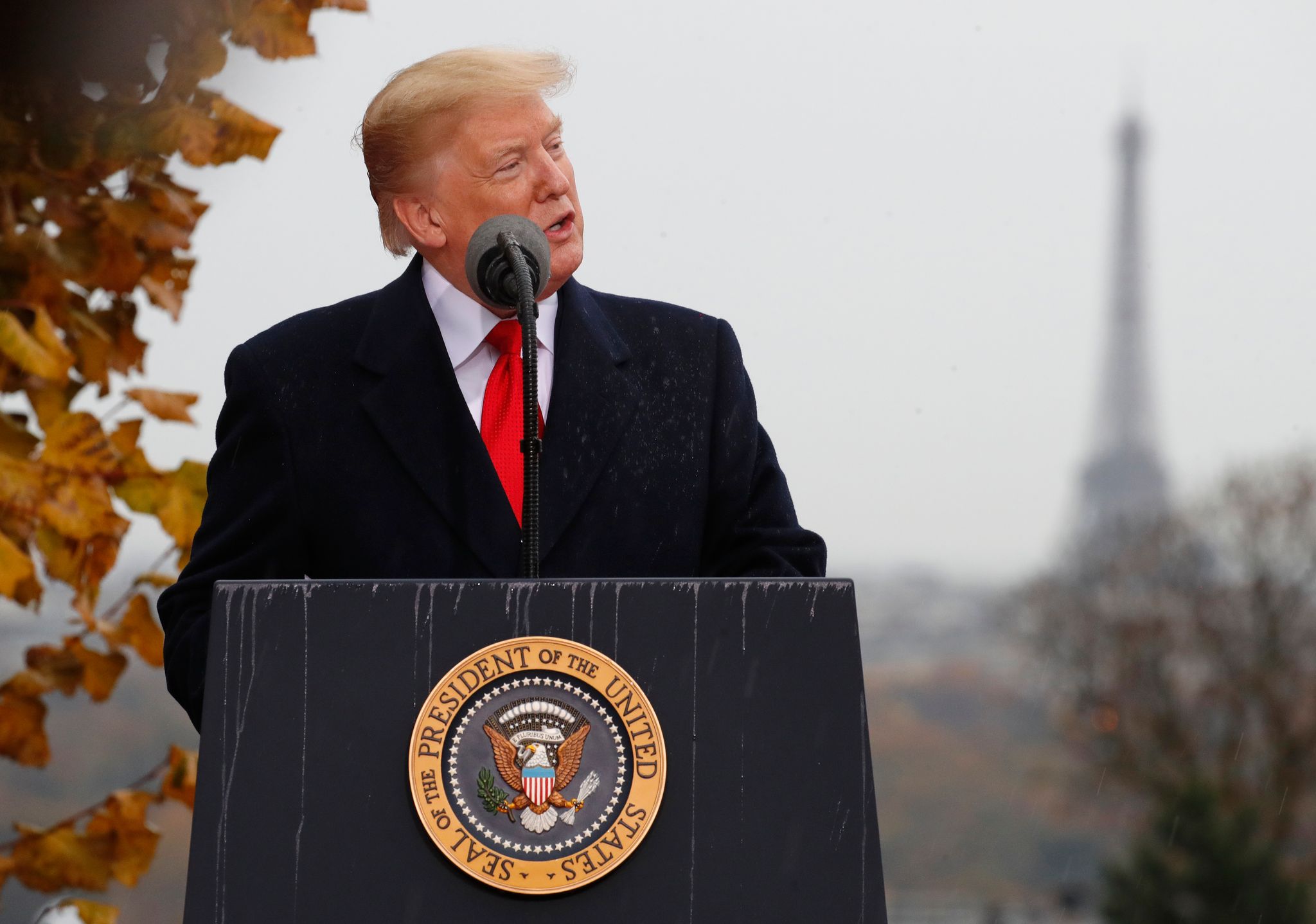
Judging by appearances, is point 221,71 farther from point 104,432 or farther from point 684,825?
point 684,825

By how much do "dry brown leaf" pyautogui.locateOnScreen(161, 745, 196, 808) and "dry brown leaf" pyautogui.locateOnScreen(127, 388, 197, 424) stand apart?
65 centimetres

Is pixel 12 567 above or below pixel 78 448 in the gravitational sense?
below

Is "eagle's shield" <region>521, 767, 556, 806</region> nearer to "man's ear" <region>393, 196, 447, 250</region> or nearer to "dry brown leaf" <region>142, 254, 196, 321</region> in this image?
"man's ear" <region>393, 196, 447, 250</region>

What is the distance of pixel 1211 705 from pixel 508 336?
26992mm

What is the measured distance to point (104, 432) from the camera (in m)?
3.19

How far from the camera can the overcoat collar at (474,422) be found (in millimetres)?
2234

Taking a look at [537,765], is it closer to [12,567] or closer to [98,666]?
[12,567]

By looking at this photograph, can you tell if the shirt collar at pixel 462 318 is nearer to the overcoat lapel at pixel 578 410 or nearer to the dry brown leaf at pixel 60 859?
the overcoat lapel at pixel 578 410

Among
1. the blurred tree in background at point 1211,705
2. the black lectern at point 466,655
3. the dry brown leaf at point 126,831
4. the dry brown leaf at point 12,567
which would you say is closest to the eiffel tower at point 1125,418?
the blurred tree in background at point 1211,705

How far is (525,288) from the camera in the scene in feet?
6.23

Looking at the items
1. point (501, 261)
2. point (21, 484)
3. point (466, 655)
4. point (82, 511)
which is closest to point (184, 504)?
point (82, 511)

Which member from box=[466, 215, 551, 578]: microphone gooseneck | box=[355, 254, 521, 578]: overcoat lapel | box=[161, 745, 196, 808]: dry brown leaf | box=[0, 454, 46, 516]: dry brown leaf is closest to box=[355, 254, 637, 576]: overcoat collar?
box=[355, 254, 521, 578]: overcoat lapel

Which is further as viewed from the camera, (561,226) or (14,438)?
(14,438)

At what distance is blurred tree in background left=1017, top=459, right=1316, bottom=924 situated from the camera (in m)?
26.7
